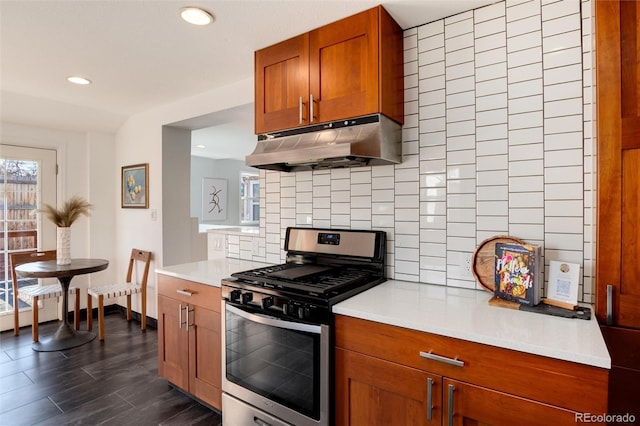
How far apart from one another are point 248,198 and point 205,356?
580cm

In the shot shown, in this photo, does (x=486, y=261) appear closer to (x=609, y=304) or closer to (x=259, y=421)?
(x=609, y=304)

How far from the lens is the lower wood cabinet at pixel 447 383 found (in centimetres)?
98

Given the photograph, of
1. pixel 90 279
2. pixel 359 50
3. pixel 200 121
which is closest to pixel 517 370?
pixel 359 50

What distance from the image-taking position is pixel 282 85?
200cm

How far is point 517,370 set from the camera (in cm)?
105

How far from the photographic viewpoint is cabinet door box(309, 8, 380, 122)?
1.67m

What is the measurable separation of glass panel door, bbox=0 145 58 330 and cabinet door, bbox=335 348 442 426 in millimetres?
3706

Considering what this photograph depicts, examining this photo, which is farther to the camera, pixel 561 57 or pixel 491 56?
pixel 491 56

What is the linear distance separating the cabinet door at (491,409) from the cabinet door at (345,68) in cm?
125

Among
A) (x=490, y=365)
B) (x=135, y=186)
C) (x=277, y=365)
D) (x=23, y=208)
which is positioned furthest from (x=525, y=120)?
(x=23, y=208)

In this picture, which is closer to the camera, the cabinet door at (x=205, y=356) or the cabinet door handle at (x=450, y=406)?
the cabinet door handle at (x=450, y=406)

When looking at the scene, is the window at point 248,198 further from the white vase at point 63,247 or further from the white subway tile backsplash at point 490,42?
the white subway tile backsplash at point 490,42

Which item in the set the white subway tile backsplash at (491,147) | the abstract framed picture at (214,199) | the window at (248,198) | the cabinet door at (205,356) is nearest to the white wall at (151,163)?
the cabinet door at (205,356)

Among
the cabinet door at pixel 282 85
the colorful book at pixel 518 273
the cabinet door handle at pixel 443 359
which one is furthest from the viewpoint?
the cabinet door at pixel 282 85
